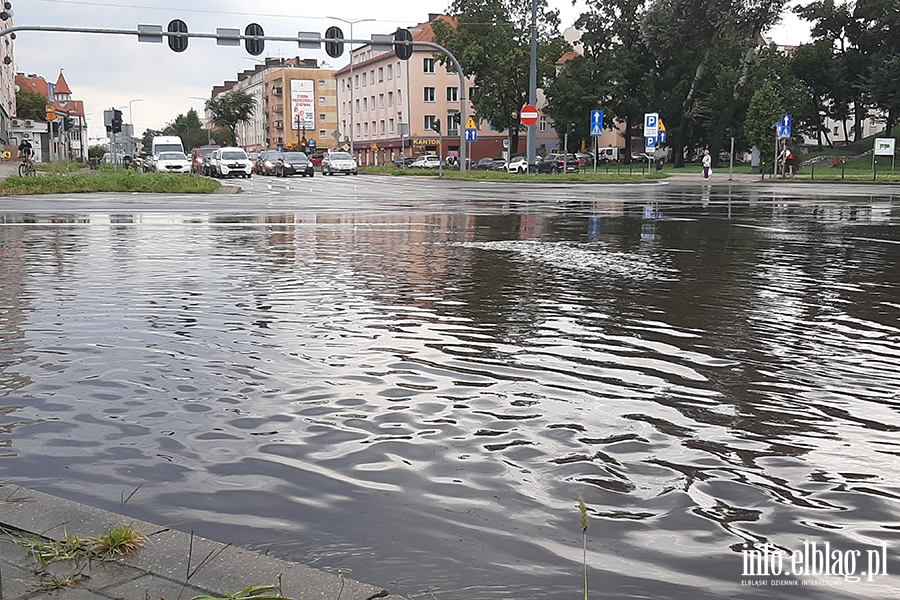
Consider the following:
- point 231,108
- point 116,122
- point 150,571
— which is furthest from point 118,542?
point 231,108

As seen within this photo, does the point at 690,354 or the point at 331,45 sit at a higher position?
the point at 331,45

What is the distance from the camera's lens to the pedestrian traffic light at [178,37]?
3850 cm

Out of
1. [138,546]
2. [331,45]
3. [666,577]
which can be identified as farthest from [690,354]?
[331,45]

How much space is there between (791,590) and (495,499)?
3.97 ft

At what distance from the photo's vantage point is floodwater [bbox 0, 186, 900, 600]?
348cm

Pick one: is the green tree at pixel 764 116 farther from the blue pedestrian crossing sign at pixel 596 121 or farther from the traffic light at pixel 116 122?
the traffic light at pixel 116 122

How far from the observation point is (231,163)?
5450 centimetres

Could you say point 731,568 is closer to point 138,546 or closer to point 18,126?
point 138,546

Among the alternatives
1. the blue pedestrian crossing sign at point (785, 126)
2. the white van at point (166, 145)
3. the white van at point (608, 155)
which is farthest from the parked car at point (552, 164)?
the white van at point (166, 145)

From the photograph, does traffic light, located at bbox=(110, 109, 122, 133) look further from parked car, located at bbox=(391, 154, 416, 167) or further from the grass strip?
parked car, located at bbox=(391, 154, 416, 167)

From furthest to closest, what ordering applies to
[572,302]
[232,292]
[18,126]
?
[18,126], [232,292], [572,302]

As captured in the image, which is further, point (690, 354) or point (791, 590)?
point (690, 354)

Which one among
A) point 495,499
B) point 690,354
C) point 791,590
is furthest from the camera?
point 690,354

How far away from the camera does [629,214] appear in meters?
22.0
